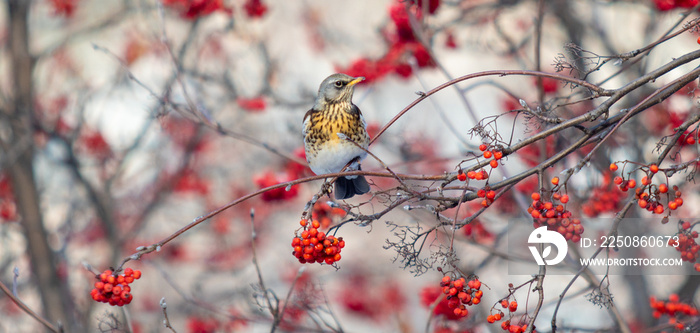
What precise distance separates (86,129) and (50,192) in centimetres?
237

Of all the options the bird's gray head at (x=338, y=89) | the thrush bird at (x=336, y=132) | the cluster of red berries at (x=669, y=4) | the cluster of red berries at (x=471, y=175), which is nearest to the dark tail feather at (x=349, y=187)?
the thrush bird at (x=336, y=132)

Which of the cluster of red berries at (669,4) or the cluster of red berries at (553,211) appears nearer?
the cluster of red berries at (553,211)

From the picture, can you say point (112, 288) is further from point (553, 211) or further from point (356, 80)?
point (356, 80)

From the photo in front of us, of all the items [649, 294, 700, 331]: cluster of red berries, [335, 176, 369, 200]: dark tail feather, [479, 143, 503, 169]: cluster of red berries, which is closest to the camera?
[479, 143, 503, 169]: cluster of red berries

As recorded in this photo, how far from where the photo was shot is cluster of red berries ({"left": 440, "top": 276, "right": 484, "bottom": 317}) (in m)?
1.76

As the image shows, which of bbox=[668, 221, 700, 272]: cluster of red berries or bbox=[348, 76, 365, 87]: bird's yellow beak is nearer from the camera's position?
bbox=[668, 221, 700, 272]: cluster of red berries

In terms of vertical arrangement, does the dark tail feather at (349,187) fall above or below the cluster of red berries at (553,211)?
above

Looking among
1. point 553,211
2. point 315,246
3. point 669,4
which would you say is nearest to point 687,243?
point 553,211

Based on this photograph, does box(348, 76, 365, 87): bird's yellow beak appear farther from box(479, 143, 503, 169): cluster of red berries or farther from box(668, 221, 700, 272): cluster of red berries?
box(668, 221, 700, 272): cluster of red berries

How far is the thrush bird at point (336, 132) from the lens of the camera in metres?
2.97

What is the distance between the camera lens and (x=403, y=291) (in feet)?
26.5

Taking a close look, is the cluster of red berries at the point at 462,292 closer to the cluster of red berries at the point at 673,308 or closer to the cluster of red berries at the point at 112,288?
the cluster of red berries at the point at 112,288

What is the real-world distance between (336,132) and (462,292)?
1422mm

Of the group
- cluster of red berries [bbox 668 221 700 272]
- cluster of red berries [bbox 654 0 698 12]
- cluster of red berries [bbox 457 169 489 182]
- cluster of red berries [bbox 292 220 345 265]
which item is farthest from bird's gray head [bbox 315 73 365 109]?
cluster of red berries [bbox 654 0 698 12]
